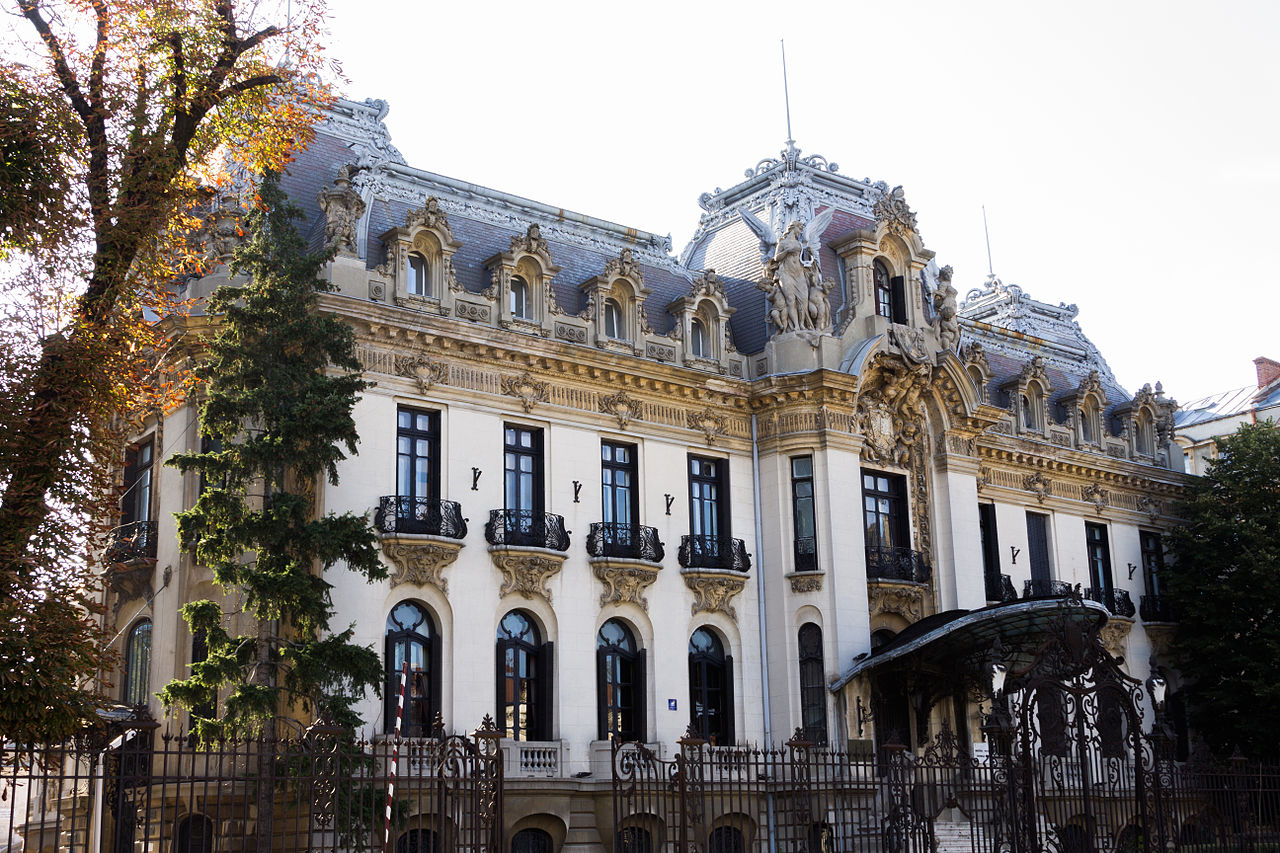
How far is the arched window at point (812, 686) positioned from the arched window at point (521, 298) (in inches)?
382

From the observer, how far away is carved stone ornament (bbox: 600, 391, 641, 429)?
31720mm

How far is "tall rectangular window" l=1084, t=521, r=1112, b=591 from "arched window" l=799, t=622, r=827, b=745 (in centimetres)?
1252

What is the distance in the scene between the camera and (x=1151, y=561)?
43594 mm

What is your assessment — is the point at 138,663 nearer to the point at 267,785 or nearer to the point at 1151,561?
the point at 267,785

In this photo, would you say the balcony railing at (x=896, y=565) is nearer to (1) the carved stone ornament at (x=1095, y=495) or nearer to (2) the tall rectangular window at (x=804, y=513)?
(2) the tall rectangular window at (x=804, y=513)

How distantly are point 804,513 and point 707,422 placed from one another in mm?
3170

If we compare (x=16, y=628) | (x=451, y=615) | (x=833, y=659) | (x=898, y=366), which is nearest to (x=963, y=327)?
(x=898, y=366)

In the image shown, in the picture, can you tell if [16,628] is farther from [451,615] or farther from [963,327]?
[963,327]

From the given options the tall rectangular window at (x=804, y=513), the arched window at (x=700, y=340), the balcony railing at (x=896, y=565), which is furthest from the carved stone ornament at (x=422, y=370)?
the balcony railing at (x=896, y=565)

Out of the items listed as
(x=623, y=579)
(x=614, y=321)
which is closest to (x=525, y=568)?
(x=623, y=579)

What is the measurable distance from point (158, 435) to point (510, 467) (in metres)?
7.24

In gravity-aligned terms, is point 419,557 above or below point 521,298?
below

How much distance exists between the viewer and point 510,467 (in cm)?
3006

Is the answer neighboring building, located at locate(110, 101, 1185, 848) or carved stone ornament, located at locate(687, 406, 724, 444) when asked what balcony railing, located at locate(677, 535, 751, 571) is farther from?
carved stone ornament, located at locate(687, 406, 724, 444)
